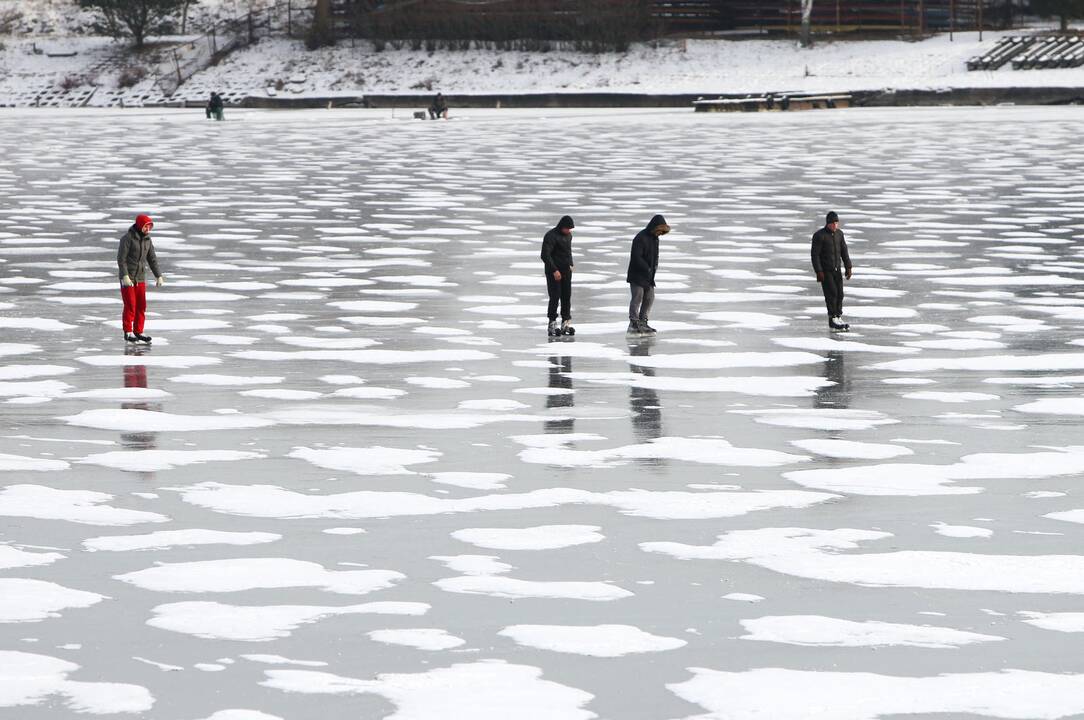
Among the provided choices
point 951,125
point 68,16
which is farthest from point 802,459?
point 68,16

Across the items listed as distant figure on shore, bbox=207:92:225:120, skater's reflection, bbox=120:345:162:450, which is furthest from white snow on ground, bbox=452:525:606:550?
distant figure on shore, bbox=207:92:225:120

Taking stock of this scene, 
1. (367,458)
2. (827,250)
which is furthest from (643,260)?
(367,458)

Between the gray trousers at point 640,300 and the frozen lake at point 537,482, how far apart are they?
0.82ft

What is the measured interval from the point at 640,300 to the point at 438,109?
40360 millimetres

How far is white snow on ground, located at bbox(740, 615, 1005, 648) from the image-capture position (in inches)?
245

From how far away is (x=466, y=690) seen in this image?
227 inches

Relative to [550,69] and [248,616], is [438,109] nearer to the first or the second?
[550,69]

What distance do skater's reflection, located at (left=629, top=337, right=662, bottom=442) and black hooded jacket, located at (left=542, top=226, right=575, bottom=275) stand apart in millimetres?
1576

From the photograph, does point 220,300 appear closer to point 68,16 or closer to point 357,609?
point 357,609

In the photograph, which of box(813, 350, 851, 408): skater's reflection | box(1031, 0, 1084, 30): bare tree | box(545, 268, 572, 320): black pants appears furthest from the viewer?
box(1031, 0, 1084, 30): bare tree

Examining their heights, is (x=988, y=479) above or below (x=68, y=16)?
below

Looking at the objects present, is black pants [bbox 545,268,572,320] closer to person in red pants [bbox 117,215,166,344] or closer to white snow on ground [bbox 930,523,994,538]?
person in red pants [bbox 117,215,166,344]

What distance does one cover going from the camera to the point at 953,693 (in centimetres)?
571

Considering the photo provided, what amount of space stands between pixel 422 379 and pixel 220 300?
441 centimetres
